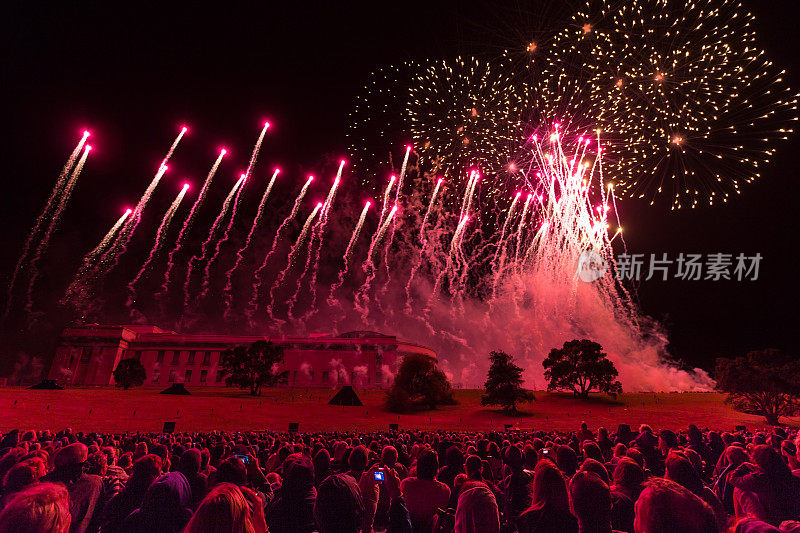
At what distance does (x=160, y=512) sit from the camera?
4387 mm

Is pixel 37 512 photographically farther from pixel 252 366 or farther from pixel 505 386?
pixel 252 366

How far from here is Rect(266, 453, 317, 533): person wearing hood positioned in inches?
182

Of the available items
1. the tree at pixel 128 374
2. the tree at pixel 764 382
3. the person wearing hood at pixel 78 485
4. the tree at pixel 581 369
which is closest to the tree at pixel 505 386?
the tree at pixel 581 369

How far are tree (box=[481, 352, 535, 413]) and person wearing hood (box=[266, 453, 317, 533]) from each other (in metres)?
57.3

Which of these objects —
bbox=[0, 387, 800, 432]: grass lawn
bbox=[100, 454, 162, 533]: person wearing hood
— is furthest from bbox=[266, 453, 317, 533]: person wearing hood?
bbox=[0, 387, 800, 432]: grass lawn

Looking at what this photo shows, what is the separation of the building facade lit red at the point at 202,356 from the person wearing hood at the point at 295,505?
315 feet

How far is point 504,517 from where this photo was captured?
20.0 ft

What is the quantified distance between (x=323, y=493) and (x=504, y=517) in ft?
10.3

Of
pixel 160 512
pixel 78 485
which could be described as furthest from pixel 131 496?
pixel 160 512

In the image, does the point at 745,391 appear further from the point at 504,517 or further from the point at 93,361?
the point at 93,361

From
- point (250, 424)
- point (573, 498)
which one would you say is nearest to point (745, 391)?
point (250, 424)

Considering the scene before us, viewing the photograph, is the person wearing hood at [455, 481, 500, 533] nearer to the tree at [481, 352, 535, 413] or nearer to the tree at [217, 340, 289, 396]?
the tree at [481, 352, 535, 413]

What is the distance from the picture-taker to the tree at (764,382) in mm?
55031

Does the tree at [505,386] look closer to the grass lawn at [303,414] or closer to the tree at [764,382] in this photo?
the grass lawn at [303,414]
